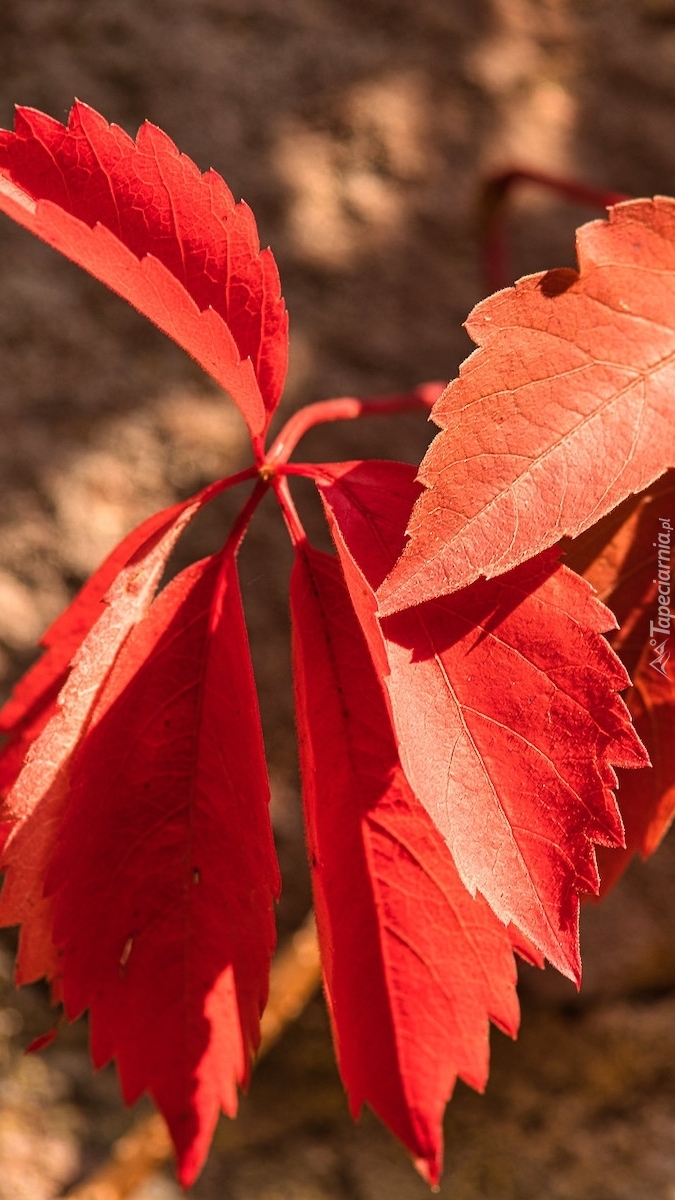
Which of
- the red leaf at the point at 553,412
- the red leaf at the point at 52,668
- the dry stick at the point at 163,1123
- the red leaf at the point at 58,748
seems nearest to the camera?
the red leaf at the point at 553,412

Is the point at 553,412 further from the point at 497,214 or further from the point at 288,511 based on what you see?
the point at 497,214

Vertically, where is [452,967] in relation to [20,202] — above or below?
below

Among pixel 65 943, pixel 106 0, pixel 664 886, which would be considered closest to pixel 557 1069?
pixel 664 886

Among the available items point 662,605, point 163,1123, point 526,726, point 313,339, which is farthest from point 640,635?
point 163,1123

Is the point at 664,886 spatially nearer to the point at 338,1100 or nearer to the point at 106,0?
the point at 338,1100

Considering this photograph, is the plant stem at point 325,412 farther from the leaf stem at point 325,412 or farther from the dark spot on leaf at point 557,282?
the dark spot on leaf at point 557,282

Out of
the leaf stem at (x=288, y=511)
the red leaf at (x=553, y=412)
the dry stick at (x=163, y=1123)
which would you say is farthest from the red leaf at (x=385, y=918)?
the dry stick at (x=163, y=1123)
